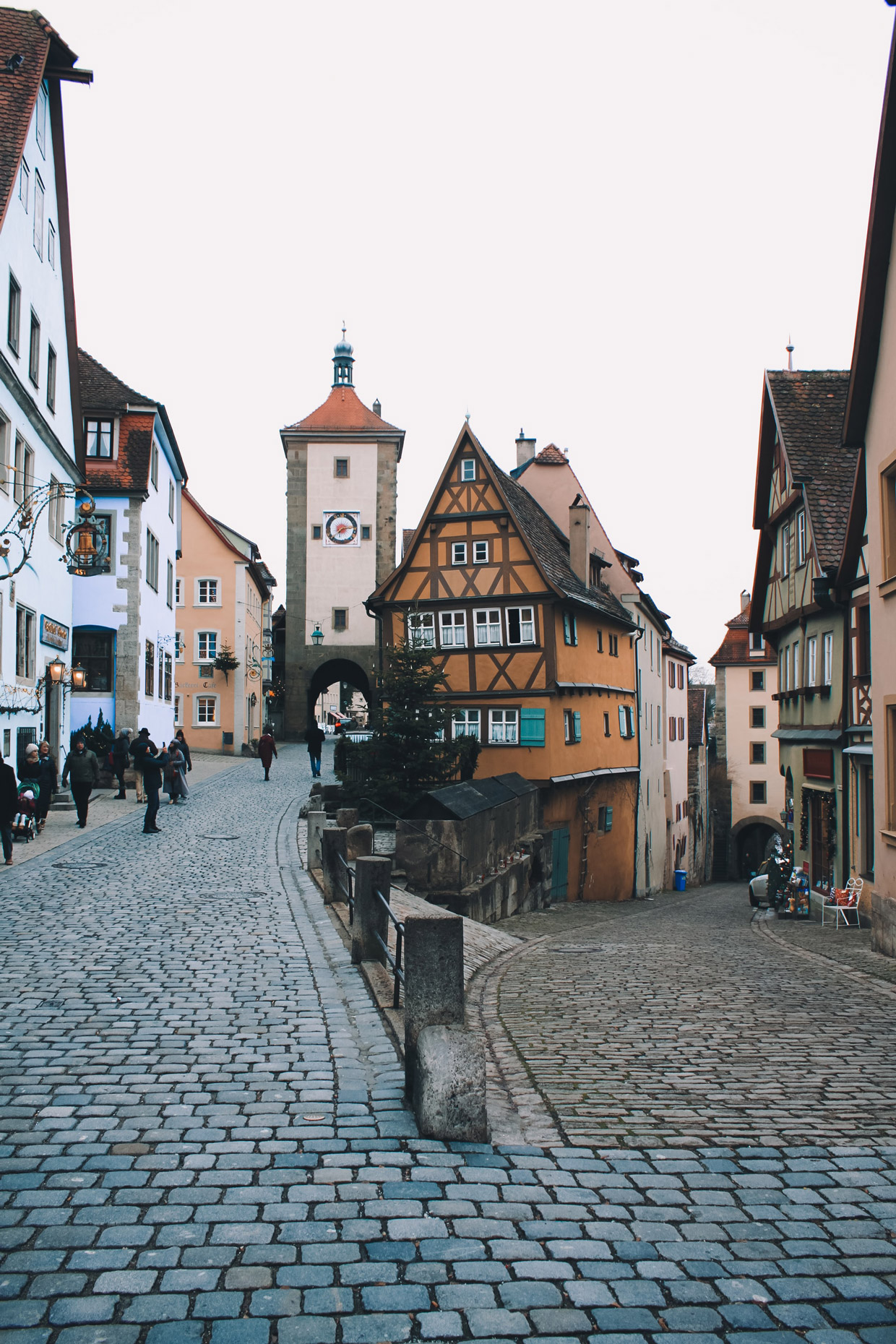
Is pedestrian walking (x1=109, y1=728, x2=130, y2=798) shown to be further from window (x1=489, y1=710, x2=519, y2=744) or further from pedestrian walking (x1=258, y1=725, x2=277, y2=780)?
window (x1=489, y1=710, x2=519, y2=744)

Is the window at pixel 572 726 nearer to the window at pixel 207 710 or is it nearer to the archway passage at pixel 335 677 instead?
the window at pixel 207 710

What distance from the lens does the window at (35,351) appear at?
73.0 feet

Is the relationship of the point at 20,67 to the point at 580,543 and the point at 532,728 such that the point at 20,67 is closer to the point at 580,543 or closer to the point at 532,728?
the point at 532,728

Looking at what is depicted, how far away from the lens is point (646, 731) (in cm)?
4016

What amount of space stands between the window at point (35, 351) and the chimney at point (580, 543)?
53.6 feet

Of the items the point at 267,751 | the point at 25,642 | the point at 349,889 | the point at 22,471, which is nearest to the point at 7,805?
the point at 349,889

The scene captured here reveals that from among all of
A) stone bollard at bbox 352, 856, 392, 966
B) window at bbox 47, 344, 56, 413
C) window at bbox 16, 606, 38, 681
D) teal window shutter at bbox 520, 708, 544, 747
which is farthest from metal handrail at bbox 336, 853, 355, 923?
window at bbox 47, 344, 56, 413

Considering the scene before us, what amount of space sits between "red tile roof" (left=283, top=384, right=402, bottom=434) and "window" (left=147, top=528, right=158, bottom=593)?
24.3 m

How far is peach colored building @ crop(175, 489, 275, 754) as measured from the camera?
50375 millimetres

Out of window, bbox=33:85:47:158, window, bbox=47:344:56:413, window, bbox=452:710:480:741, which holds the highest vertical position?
window, bbox=33:85:47:158

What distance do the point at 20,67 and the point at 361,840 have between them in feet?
57.8

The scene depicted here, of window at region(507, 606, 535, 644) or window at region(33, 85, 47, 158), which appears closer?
window at region(33, 85, 47, 158)

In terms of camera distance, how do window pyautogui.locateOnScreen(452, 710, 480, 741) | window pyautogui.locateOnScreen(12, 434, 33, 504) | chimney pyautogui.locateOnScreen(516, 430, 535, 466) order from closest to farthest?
1. window pyautogui.locateOnScreen(12, 434, 33, 504)
2. window pyautogui.locateOnScreen(452, 710, 480, 741)
3. chimney pyautogui.locateOnScreen(516, 430, 535, 466)

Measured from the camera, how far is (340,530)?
57.2 meters
